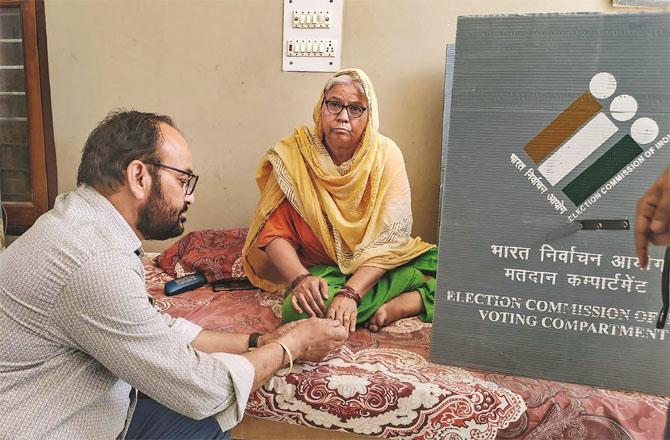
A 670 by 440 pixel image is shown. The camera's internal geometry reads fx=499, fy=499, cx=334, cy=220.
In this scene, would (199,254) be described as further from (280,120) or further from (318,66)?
(318,66)

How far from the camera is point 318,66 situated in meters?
2.16

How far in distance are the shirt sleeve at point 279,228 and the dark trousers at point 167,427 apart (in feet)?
2.10

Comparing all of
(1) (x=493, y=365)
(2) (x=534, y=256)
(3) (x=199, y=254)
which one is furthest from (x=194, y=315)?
(2) (x=534, y=256)

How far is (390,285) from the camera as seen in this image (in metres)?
1.50

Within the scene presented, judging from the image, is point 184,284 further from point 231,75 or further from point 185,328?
point 231,75

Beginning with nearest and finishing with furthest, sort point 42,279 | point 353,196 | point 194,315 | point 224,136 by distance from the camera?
1. point 42,279
2. point 194,315
3. point 353,196
4. point 224,136

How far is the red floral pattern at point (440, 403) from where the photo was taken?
3.26 feet

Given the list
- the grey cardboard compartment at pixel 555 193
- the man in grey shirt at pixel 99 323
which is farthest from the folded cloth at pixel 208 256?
the grey cardboard compartment at pixel 555 193

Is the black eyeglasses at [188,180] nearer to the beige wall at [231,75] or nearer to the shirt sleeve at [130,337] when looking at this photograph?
the shirt sleeve at [130,337]

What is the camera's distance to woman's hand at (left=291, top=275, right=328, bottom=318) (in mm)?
1341

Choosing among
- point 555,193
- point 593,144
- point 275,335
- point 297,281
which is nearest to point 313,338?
point 275,335

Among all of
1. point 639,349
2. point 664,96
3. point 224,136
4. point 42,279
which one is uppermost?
point 664,96

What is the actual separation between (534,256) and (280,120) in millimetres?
1522

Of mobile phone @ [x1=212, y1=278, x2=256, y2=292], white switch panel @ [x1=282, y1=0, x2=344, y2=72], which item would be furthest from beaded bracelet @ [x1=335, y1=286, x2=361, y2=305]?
white switch panel @ [x1=282, y1=0, x2=344, y2=72]
